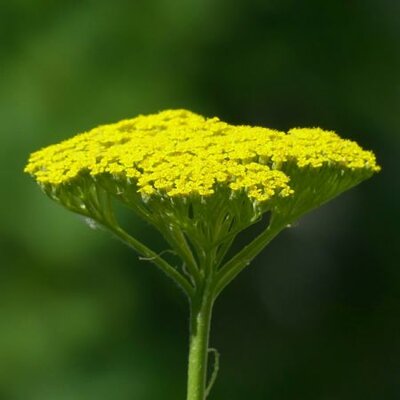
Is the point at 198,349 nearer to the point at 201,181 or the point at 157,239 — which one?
the point at 201,181

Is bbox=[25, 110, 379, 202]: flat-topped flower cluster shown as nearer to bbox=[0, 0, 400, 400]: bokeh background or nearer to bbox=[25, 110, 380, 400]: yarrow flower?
bbox=[25, 110, 380, 400]: yarrow flower

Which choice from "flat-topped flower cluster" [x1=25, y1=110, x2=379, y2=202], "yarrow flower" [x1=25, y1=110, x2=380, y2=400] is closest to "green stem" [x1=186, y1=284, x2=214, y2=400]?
"yarrow flower" [x1=25, y1=110, x2=380, y2=400]

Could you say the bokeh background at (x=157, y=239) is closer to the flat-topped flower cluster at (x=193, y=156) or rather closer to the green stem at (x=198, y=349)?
the flat-topped flower cluster at (x=193, y=156)

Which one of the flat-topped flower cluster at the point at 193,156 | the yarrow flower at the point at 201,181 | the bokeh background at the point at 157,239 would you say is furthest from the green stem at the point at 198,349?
the bokeh background at the point at 157,239

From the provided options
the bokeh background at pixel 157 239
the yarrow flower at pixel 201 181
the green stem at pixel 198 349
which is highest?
the bokeh background at pixel 157 239

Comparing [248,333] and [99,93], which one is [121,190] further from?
[248,333]

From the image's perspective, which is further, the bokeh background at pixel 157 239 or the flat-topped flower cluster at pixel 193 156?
the bokeh background at pixel 157 239
